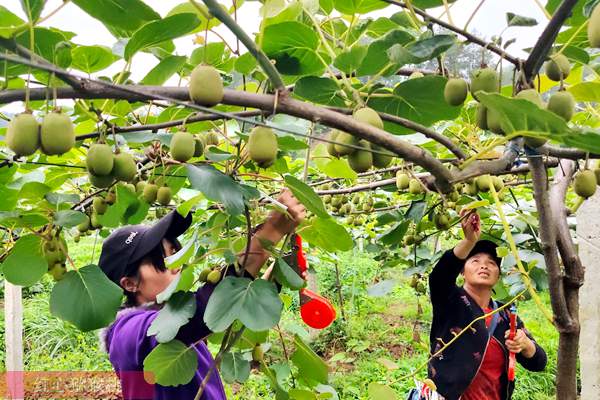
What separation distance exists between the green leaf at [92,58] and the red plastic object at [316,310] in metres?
0.66

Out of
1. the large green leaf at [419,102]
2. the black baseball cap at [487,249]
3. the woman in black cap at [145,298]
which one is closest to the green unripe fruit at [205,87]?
the large green leaf at [419,102]

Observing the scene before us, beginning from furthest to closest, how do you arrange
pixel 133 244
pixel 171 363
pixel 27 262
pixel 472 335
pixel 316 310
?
pixel 472 335
pixel 133 244
pixel 316 310
pixel 171 363
pixel 27 262

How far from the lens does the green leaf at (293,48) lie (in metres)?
0.73

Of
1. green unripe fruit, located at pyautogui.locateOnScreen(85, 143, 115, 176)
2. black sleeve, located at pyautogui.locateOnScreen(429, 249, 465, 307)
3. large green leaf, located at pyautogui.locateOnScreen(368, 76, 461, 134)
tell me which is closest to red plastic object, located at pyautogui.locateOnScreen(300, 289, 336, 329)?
large green leaf, located at pyautogui.locateOnScreen(368, 76, 461, 134)

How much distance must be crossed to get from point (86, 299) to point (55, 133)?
0.43 metres

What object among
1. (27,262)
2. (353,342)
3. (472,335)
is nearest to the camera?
(27,262)

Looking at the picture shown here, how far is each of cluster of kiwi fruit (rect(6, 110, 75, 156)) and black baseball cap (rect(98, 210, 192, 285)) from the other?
2.64 feet

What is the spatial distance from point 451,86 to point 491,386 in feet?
6.32

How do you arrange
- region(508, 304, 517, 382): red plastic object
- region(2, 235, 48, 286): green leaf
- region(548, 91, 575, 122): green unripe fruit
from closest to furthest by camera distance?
region(548, 91, 575, 122): green unripe fruit, region(2, 235, 48, 286): green leaf, region(508, 304, 517, 382): red plastic object

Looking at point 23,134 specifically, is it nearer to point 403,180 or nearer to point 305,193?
point 305,193

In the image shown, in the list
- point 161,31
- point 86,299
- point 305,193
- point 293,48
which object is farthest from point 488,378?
point 161,31

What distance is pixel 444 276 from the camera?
7.21ft

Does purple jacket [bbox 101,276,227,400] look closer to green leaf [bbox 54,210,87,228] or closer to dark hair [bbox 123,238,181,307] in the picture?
dark hair [bbox 123,238,181,307]

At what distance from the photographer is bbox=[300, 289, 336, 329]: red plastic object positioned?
1.26 m
